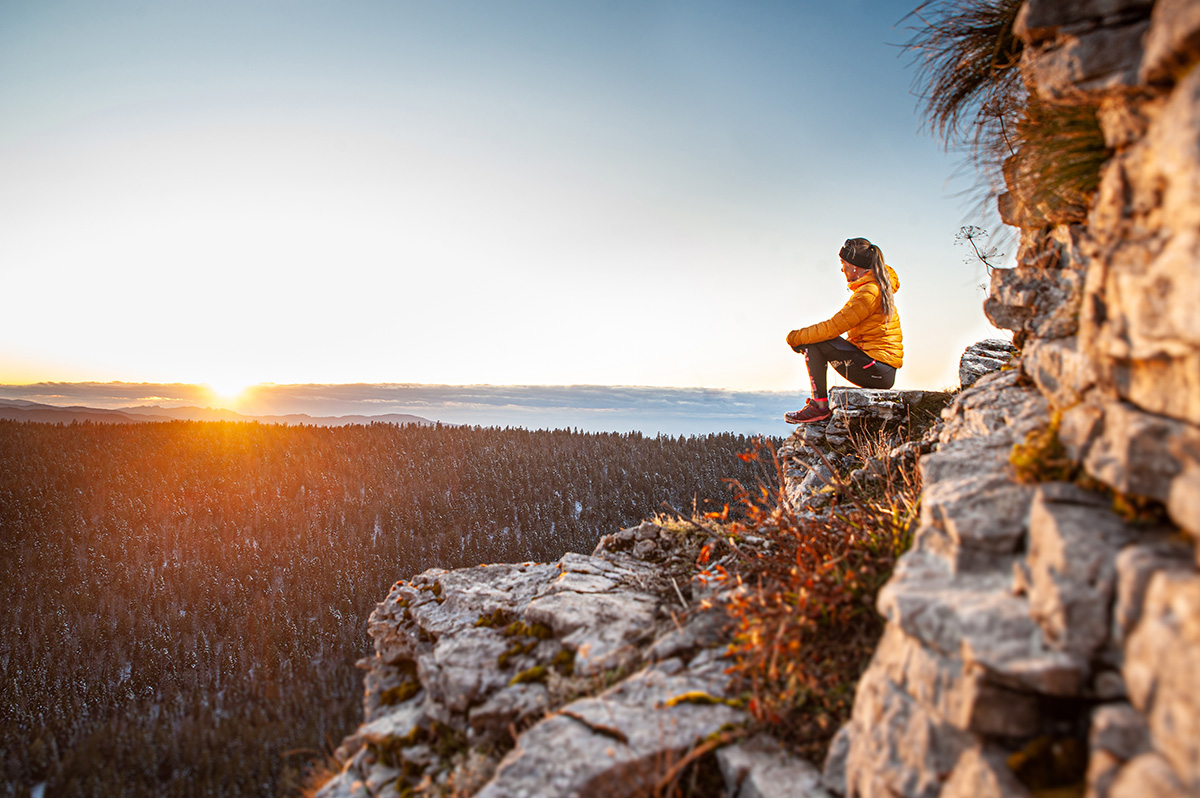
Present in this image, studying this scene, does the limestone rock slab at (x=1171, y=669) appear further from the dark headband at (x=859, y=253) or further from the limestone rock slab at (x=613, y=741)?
the dark headband at (x=859, y=253)

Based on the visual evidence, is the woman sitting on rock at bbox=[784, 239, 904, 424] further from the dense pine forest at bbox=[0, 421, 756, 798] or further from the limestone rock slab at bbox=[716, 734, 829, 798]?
the limestone rock slab at bbox=[716, 734, 829, 798]

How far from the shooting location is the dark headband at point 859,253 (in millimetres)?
5957

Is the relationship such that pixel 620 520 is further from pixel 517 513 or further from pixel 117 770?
pixel 117 770

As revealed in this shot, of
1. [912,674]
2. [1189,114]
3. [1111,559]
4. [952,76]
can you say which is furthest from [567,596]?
[952,76]

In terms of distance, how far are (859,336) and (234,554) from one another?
11886 millimetres

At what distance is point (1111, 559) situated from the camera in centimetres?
185

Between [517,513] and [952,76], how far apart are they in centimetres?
1173

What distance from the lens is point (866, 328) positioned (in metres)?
6.29

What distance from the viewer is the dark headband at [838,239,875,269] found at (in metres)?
5.96

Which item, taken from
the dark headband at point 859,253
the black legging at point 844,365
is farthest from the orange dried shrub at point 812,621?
the dark headband at point 859,253

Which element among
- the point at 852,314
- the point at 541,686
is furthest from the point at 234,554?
the point at 852,314

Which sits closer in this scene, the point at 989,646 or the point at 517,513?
the point at 989,646

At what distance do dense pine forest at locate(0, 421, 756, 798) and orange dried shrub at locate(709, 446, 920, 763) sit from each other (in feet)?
10.7

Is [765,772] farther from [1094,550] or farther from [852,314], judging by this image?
[852,314]
